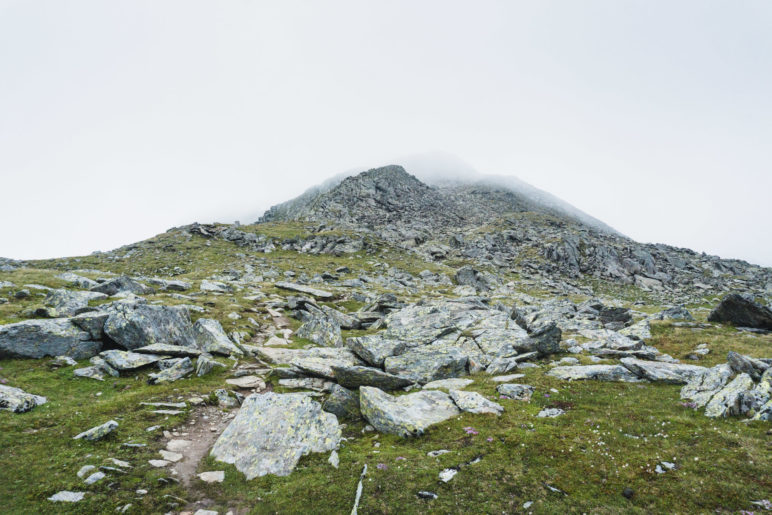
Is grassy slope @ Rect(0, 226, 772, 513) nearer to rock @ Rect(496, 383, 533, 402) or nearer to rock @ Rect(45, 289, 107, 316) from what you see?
rock @ Rect(496, 383, 533, 402)

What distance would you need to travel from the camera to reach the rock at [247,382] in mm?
23453

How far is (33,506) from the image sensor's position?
425 inches

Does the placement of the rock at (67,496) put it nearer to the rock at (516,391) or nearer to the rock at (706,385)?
the rock at (516,391)

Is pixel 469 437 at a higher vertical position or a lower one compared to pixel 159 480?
lower

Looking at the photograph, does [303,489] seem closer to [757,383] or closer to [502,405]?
[502,405]

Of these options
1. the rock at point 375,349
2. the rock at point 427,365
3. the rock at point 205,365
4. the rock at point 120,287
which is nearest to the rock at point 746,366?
the rock at point 427,365

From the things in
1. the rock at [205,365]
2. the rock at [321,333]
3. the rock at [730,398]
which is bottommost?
the rock at [321,333]

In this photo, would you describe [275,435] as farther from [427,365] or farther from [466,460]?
[427,365]

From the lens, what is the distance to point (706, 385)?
65.0 ft

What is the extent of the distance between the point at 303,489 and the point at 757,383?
2529 centimetres

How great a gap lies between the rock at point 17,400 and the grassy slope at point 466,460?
60 centimetres

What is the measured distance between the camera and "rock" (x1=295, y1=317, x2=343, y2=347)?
3566 centimetres

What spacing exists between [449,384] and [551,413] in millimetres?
7372

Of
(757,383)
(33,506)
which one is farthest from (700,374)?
(33,506)
